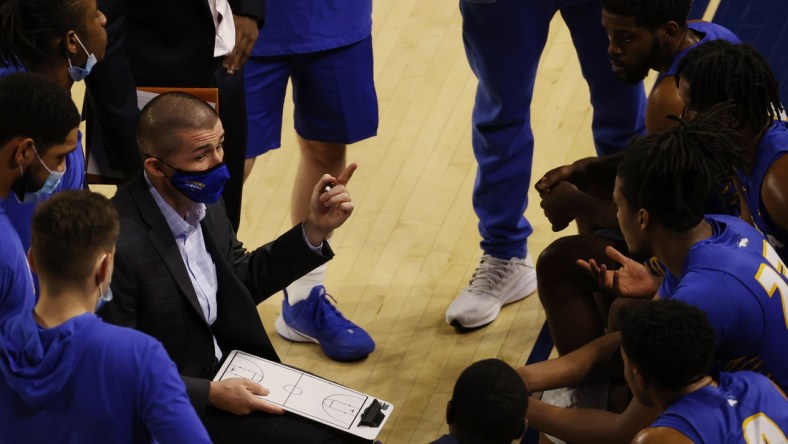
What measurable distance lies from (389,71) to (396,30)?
0.40 meters

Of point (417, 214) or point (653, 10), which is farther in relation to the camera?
point (417, 214)

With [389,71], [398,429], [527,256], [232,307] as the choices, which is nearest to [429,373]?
[398,429]

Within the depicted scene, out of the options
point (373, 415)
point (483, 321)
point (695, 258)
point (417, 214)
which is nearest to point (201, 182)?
point (373, 415)

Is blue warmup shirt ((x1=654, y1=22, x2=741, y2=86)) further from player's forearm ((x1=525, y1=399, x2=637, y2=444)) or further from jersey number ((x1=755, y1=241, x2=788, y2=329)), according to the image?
player's forearm ((x1=525, y1=399, x2=637, y2=444))

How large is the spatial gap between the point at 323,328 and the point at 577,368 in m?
1.33

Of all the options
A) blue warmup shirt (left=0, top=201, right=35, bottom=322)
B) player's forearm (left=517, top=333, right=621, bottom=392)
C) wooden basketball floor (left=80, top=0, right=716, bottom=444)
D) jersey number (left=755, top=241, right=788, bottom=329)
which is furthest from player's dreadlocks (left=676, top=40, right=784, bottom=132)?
blue warmup shirt (left=0, top=201, right=35, bottom=322)

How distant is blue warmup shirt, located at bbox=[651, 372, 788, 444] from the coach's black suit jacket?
4.12 feet

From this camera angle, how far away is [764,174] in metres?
3.51

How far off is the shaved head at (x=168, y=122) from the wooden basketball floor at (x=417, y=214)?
130 cm

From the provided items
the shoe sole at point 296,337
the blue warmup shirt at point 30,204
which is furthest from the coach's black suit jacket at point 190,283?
the shoe sole at point 296,337

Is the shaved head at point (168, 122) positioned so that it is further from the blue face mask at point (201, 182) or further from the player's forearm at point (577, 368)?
the player's forearm at point (577, 368)

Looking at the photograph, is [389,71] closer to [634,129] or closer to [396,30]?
[396,30]

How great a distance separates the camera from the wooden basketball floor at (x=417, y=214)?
179 inches

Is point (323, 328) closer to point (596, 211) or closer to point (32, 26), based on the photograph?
point (596, 211)
